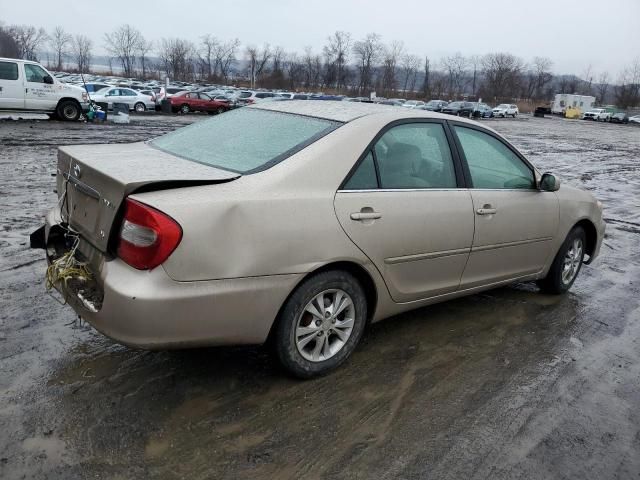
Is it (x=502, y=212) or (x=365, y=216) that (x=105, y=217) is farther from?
(x=502, y=212)

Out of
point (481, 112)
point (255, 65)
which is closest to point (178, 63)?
point (255, 65)

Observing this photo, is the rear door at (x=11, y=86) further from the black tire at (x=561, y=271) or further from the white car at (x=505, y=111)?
the white car at (x=505, y=111)

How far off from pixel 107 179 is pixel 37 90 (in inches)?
715

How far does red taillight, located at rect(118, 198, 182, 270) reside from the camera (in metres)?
2.67

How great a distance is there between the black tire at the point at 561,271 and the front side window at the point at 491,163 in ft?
2.64

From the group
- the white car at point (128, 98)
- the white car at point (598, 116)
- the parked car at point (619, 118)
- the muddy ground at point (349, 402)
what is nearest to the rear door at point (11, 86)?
the white car at point (128, 98)

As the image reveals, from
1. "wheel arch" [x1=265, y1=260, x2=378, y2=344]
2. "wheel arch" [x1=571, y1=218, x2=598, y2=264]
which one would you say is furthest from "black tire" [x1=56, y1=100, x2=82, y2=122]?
"wheel arch" [x1=265, y1=260, x2=378, y2=344]

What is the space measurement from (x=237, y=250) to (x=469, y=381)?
1.71 metres

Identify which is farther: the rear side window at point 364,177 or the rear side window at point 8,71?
the rear side window at point 8,71

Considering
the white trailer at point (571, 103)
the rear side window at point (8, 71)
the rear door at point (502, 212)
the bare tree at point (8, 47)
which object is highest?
the bare tree at point (8, 47)

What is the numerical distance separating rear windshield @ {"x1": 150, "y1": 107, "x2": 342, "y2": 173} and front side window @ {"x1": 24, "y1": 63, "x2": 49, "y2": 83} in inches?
658

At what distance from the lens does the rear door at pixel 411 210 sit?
3.35 metres

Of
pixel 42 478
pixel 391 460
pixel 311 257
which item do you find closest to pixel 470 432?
pixel 391 460

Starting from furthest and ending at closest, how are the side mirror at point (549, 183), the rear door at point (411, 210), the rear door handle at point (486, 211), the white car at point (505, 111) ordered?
the white car at point (505, 111) → the side mirror at point (549, 183) → the rear door handle at point (486, 211) → the rear door at point (411, 210)
